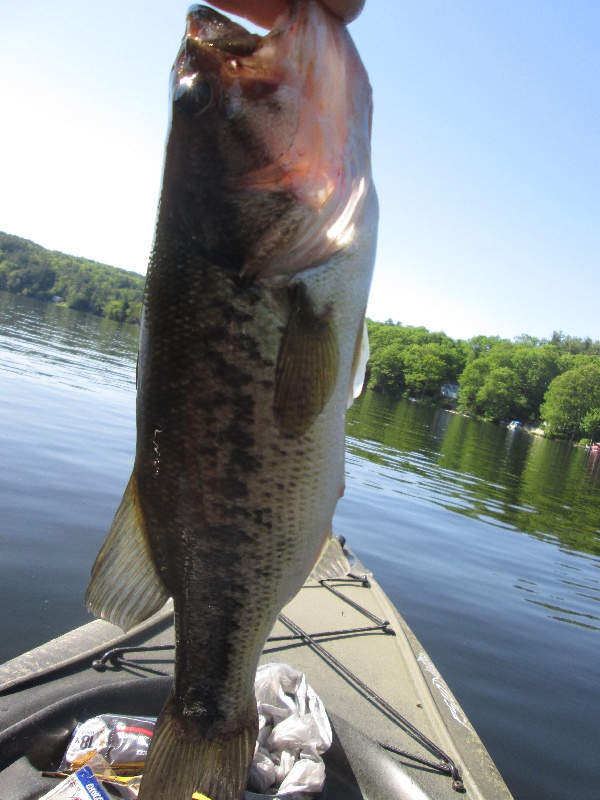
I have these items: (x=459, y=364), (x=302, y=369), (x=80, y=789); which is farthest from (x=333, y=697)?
(x=459, y=364)

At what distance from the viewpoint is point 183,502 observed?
1831 millimetres

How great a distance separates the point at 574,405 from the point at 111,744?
93752 mm

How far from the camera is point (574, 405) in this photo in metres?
86.8

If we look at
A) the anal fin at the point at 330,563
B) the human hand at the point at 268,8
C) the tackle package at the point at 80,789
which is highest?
the human hand at the point at 268,8

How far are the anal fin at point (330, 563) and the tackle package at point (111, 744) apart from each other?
211cm

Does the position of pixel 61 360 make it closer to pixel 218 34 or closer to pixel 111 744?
pixel 111 744

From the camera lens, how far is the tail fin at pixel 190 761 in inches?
74.5

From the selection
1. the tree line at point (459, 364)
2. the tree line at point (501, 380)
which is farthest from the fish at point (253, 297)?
the tree line at point (501, 380)

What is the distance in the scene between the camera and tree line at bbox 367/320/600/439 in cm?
8581

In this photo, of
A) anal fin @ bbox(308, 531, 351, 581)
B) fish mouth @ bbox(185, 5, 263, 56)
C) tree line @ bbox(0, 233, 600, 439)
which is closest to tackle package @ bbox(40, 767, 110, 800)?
anal fin @ bbox(308, 531, 351, 581)

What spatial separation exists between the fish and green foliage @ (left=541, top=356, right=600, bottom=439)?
91.0 meters

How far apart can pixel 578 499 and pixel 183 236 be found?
96.9 ft

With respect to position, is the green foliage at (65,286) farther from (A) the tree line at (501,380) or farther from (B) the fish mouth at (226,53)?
(B) the fish mouth at (226,53)

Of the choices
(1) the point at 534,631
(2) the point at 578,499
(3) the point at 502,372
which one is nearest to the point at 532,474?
(2) the point at 578,499
